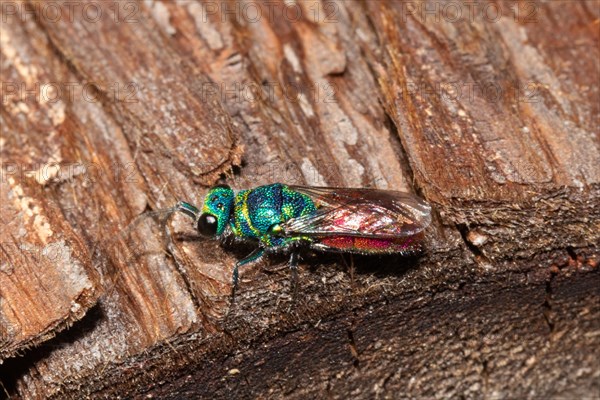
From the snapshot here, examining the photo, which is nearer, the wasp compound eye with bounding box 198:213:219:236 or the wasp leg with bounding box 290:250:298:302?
the wasp leg with bounding box 290:250:298:302

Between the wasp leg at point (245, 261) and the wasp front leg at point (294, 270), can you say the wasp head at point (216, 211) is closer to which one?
the wasp leg at point (245, 261)

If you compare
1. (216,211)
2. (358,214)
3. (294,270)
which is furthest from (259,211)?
(294,270)

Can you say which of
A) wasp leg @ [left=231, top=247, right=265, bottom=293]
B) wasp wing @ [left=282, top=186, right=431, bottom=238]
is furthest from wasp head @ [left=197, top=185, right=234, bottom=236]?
wasp wing @ [left=282, top=186, right=431, bottom=238]

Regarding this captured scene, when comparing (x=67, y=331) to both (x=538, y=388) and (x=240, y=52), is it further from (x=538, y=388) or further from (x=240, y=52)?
(x=538, y=388)

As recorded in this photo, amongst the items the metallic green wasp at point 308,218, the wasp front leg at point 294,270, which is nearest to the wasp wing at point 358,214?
the metallic green wasp at point 308,218

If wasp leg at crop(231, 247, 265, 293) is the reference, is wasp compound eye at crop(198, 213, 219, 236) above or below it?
above

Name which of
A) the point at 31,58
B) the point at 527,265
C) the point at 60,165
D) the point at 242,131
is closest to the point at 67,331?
the point at 60,165

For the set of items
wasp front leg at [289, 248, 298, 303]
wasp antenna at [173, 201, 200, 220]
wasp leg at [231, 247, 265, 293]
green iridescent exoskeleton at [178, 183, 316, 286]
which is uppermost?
wasp antenna at [173, 201, 200, 220]

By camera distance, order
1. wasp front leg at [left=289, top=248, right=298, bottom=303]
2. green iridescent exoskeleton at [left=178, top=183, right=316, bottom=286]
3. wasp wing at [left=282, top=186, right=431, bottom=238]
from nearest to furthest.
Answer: wasp front leg at [left=289, top=248, right=298, bottom=303] → wasp wing at [left=282, top=186, right=431, bottom=238] → green iridescent exoskeleton at [left=178, top=183, right=316, bottom=286]

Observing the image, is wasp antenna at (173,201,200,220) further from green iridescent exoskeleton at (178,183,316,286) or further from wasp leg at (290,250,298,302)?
wasp leg at (290,250,298,302)
